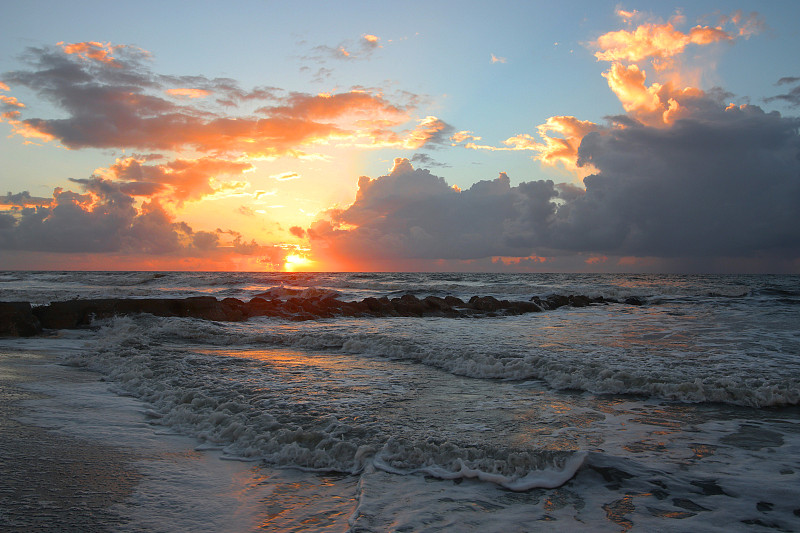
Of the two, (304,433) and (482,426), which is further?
(482,426)

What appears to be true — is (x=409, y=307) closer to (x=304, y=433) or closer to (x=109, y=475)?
(x=304, y=433)

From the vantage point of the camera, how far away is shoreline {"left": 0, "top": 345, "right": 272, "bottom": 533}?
3354 mm

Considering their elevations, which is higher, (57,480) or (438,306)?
(438,306)

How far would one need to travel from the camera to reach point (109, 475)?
4.09 m

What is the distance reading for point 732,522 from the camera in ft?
11.5

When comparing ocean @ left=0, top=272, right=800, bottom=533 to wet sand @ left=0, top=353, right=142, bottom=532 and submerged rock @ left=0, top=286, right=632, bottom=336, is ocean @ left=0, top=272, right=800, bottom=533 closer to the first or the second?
wet sand @ left=0, top=353, right=142, bottom=532

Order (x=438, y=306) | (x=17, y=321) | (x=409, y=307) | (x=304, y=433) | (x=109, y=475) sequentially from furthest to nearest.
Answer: (x=438, y=306) < (x=409, y=307) < (x=17, y=321) < (x=304, y=433) < (x=109, y=475)

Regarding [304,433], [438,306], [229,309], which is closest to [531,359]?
[304,433]

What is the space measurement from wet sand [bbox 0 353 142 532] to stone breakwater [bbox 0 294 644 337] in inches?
369

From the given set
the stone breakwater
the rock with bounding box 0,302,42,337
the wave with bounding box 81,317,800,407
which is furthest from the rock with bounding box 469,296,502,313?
the rock with bounding box 0,302,42,337

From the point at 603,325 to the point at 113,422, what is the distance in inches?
567

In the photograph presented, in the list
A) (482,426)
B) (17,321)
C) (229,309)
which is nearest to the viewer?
(482,426)

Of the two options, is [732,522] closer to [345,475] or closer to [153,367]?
[345,475]

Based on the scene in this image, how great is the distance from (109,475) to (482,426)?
376 cm
